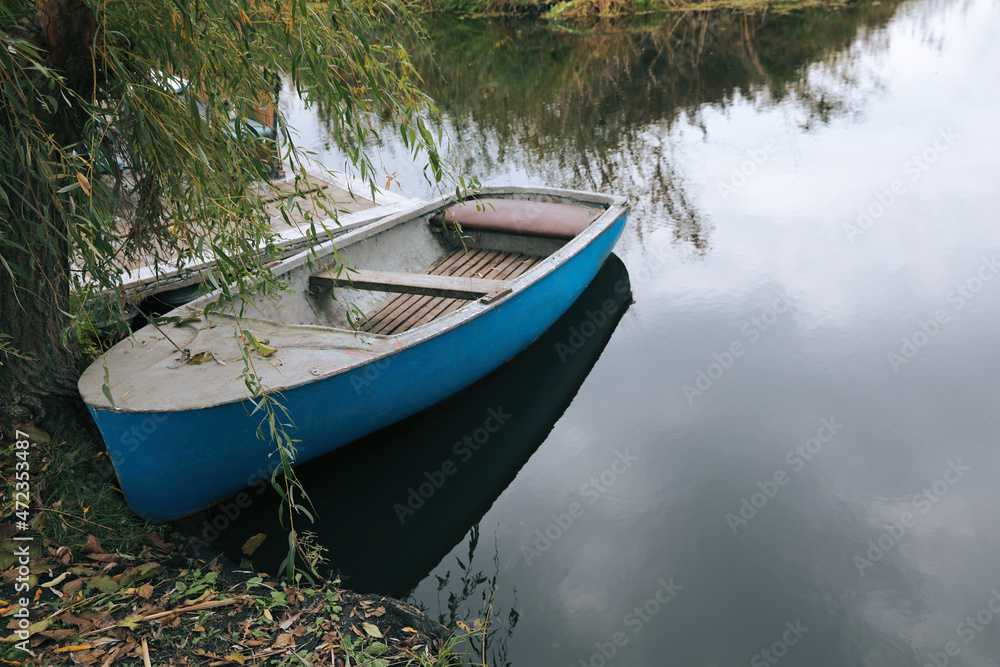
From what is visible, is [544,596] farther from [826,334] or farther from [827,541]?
[826,334]

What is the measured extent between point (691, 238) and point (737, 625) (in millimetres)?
4545

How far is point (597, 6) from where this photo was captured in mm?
18266

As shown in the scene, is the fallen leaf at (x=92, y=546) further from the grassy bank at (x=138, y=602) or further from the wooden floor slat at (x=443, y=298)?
the wooden floor slat at (x=443, y=298)

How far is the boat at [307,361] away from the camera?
3.24 metres

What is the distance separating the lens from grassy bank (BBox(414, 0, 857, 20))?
16.8 meters

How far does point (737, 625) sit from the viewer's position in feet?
10.7

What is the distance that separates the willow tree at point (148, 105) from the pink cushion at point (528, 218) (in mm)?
2625

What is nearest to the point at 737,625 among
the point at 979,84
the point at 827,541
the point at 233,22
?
the point at 827,541

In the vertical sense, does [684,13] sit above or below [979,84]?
above

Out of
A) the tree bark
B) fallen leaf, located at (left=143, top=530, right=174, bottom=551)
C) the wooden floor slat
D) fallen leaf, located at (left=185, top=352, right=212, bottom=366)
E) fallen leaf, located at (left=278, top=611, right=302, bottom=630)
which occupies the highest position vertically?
the tree bark

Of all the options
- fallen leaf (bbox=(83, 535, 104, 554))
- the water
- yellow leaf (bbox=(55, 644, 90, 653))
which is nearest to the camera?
yellow leaf (bbox=(55, 644, 90, 653))

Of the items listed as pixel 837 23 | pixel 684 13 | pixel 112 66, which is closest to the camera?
pixel 112 66

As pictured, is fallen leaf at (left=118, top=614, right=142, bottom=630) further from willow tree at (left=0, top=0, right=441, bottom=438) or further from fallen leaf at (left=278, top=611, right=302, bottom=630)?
willow tree at (left=0, top=0, right=441, bottom=438)

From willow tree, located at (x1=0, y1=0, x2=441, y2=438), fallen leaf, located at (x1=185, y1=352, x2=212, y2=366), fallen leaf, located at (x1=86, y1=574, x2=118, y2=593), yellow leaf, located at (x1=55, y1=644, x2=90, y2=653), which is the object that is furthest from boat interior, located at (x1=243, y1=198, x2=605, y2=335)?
yellow leaf, located at (x1=55, y1=644, x2=90, y2=653)
